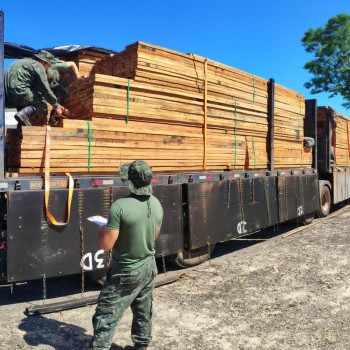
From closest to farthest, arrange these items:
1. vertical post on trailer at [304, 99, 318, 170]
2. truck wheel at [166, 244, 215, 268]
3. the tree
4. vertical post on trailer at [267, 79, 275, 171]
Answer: truck wheel at [166, 244, 215, 268], vertical post on trailer at [267, 79, 275, 171], vertical post on trailer at [304, 99, 318, 170], the tree

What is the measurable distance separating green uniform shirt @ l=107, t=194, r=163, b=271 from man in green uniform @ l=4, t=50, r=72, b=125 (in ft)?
7.93

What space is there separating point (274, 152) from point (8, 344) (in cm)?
628

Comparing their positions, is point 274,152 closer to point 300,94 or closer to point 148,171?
point 300,94

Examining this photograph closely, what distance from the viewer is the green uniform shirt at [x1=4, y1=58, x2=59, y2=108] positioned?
483 cm

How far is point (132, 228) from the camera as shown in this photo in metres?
3.15

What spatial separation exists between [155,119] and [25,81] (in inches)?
72.1

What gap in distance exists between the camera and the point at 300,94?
9336 mm

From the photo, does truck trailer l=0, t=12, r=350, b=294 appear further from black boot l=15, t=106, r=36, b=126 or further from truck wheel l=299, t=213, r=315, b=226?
truck wheel l=299, t=213, r=315, b=226

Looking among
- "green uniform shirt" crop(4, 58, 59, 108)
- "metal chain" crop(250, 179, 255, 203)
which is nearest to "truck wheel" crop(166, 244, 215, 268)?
"metal chain" crop(250, 179, 255, 203)

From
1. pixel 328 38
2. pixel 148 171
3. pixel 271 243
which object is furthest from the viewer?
pixel 328 38

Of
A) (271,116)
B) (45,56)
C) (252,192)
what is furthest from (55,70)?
(271,116)

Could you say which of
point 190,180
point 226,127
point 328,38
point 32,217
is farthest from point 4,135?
point 328,38

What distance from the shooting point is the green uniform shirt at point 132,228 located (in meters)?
3.10

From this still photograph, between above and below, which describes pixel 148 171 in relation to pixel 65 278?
above
